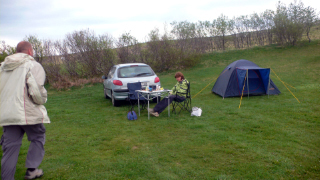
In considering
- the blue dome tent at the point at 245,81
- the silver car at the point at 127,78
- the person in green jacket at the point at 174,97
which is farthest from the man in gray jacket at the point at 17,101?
the blue dome tent at the point at 245,81

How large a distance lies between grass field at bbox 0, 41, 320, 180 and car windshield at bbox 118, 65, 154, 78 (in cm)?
121

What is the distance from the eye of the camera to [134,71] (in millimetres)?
7941

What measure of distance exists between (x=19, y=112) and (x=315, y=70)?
1768 cm

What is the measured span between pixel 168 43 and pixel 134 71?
13.1 meters

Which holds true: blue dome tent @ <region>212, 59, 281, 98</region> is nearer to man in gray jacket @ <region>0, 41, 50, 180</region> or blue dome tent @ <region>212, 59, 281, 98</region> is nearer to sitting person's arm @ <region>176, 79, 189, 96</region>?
sitting person's arm @ <region>176, 79, 189, 96</region>

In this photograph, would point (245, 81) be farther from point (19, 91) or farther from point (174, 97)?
point (19, 91)

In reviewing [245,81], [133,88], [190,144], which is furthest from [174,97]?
[245,81]

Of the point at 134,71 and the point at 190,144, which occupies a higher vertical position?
the point at 134,71

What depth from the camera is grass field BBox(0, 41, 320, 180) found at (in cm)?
326

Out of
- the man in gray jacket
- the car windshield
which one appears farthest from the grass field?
the car windshield

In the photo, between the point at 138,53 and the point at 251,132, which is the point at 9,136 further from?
the point at 138,53

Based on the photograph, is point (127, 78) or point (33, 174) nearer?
point (33, 174)

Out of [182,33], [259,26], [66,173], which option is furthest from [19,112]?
[259,26]

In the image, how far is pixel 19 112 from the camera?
8.68ft
